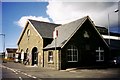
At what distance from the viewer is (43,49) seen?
1237 inches

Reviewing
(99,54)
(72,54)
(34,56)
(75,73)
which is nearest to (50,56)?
(72,54)

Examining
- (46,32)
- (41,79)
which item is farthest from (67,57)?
(41,79)

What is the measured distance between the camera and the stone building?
27.8m

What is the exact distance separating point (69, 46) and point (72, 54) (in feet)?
4.01

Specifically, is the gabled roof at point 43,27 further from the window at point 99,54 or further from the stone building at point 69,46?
Result: the window at point 99,54

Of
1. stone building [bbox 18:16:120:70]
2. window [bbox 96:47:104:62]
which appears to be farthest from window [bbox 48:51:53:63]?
window [bbox 96:47:104:62]

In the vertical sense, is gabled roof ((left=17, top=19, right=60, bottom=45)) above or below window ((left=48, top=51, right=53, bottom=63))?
above

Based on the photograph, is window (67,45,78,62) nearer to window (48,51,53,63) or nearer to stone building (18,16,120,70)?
stone building (18,16,120,70)

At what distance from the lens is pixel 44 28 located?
115 feet

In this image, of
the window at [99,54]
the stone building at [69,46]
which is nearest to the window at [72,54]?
the stone building at [69,46]

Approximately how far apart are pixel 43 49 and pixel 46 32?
3.51m

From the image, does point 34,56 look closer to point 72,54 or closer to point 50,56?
point 50,56

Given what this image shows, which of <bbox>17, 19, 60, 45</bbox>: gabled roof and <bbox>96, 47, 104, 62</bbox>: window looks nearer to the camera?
<bbox>96, 47, 104, 62</bbox>: window

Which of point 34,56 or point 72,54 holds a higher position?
point 72,54
